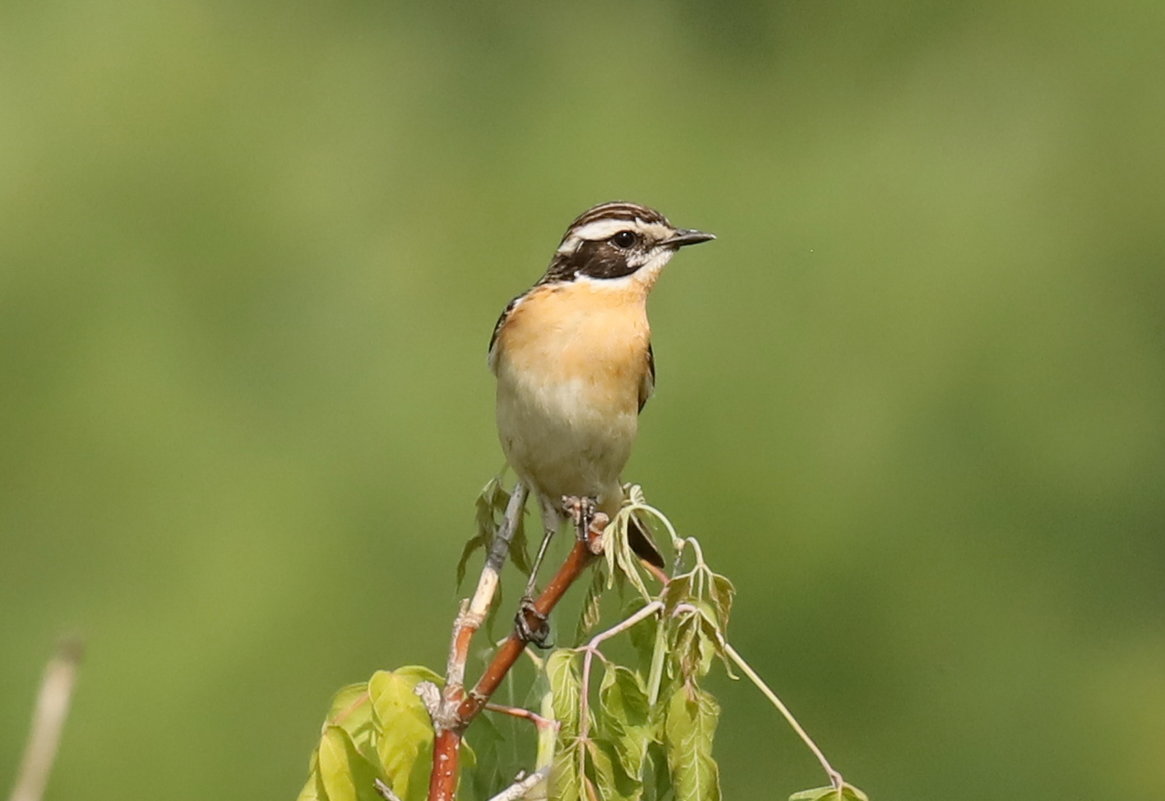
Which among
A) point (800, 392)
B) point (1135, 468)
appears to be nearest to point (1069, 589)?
point (1135, 468)

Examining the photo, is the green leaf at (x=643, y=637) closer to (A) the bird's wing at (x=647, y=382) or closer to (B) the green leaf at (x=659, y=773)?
(B) the green leaf at (x=659, y=773)

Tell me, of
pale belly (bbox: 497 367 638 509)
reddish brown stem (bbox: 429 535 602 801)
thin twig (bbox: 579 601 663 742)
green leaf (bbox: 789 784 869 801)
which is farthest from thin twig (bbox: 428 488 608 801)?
pale belly (bbox: 497 367 638 509)

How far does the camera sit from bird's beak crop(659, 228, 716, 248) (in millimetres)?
5332

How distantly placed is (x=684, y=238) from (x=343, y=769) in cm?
227

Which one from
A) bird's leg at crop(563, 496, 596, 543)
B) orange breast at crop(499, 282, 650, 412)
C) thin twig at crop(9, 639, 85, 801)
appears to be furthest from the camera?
orange breast at crop(499, 282, 650, 412)

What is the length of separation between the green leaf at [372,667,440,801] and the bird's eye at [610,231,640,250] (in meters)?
2.07

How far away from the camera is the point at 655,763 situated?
353 centimetres

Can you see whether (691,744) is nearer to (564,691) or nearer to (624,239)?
(564,691)

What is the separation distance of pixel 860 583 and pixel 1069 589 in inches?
71.4

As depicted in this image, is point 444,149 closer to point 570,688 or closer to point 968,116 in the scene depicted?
point 968,116

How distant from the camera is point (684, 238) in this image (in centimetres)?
540

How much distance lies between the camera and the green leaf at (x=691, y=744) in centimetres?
334

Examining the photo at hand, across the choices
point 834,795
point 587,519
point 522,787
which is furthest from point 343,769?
point 587,519

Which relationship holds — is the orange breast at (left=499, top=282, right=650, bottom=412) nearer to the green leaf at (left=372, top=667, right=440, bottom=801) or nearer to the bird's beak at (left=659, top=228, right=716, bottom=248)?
the bird's beak at (left=659, top=228, right=716, bottom=248)
